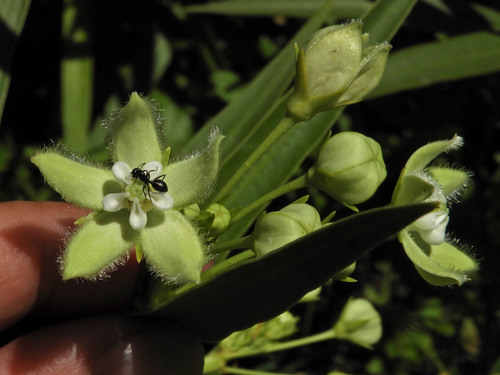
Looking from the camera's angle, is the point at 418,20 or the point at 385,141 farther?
the point at 385,141

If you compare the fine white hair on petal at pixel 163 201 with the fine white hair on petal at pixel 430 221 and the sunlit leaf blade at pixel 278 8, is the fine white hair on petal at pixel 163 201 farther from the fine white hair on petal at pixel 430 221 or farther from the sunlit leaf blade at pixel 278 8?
the sunlit leaf blade at pixel 278 8

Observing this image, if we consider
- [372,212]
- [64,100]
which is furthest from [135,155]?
[64,100]

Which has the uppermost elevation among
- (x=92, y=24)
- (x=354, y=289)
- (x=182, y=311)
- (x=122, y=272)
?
(x=92, y=24)

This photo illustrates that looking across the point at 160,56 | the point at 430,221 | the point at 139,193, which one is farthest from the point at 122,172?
the point at 160,56

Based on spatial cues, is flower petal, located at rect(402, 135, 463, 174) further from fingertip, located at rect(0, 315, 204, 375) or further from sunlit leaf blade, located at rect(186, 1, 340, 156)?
fingertip, located at rect(0, 315, 204, 375)

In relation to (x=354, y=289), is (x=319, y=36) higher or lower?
higher

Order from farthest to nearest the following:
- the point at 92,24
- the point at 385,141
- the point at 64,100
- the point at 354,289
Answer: the point at 354,289
the point at 385,141
the point at 92,24
the point at 64,100

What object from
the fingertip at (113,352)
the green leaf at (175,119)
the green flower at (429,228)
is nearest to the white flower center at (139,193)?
the fingertip at (113,352)

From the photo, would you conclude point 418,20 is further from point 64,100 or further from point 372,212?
point 372,212
